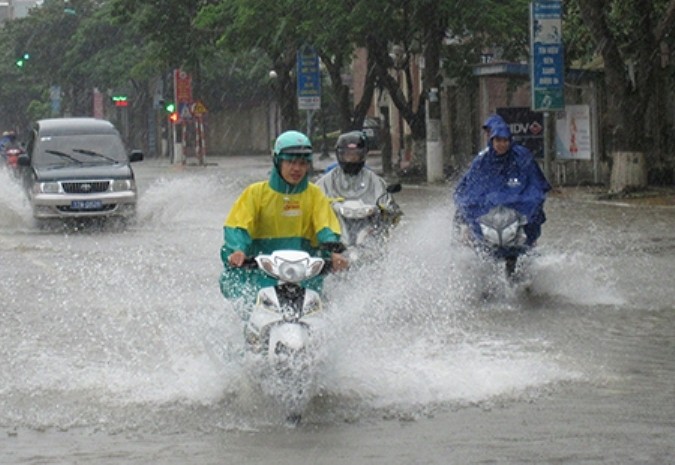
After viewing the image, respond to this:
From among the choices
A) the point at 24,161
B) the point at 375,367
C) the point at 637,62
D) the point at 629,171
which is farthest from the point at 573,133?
the point at 375,367

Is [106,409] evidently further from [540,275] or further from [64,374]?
[540,275]

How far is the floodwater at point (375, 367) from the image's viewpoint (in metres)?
7.20

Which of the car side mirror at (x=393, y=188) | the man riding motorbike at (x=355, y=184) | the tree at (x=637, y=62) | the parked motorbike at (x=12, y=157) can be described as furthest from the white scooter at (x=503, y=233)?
the parked motorbike at (x=12, y=157)

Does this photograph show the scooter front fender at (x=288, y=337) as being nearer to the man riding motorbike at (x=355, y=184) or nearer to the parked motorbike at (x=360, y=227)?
the parked motorbike at (x=360, y=227)

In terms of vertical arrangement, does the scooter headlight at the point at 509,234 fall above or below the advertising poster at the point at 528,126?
below

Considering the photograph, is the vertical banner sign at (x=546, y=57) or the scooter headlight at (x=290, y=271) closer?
the scooter headlight at (x=290, y=271)

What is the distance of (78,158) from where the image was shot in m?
23.8

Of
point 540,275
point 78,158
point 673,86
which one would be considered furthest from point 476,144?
point 540,275

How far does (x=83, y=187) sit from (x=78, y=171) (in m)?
0.32

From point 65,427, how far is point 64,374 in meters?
1.68

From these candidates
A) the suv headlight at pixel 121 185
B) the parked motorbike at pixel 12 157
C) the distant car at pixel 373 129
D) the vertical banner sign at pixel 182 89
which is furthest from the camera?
the vertical banner sign at pixel 182 89

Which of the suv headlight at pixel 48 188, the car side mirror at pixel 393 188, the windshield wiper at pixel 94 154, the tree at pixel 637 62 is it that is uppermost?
the tree at pixel 637 62

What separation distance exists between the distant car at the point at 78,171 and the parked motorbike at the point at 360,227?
11.3 m

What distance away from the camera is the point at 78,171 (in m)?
23.2
